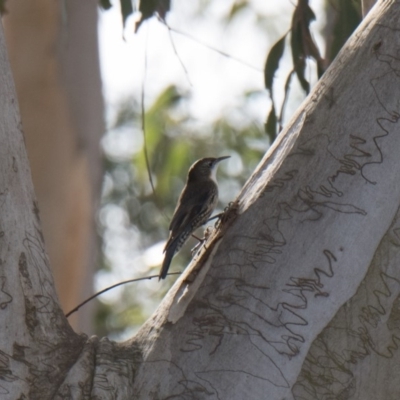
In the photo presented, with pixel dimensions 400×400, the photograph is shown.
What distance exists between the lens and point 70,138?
512 centimetres

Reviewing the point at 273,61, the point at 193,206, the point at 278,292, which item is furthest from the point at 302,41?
the point at 278,292

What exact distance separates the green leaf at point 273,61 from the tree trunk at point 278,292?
3.41ft

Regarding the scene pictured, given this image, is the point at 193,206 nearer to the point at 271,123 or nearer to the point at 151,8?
the point at 271,123

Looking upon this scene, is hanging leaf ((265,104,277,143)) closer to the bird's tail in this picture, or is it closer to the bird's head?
the bird's tail

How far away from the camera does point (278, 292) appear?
1.91 m

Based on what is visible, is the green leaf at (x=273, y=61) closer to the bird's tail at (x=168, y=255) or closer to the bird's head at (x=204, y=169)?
the bird's tail at (x=168, y=255)

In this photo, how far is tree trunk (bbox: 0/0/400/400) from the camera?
187 cm

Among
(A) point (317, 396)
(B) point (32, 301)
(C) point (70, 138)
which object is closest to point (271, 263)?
(A) point (317, 396)

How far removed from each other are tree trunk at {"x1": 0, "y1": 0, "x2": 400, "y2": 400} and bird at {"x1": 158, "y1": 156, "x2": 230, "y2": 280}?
1006mm

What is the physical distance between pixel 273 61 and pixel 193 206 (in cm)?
68

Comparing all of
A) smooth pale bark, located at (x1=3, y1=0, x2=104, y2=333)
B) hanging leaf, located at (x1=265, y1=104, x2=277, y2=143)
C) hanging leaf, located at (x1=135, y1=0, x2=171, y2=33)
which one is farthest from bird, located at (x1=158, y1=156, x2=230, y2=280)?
smooth pale bark, located at (x1=3, y1=0, x2=104, y2=333)

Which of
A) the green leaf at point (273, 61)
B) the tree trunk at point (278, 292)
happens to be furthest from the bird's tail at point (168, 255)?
the tree trunk at point (278, 292)

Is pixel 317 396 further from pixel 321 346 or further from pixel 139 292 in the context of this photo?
pixel 139 292

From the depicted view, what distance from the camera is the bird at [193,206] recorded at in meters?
3.20
